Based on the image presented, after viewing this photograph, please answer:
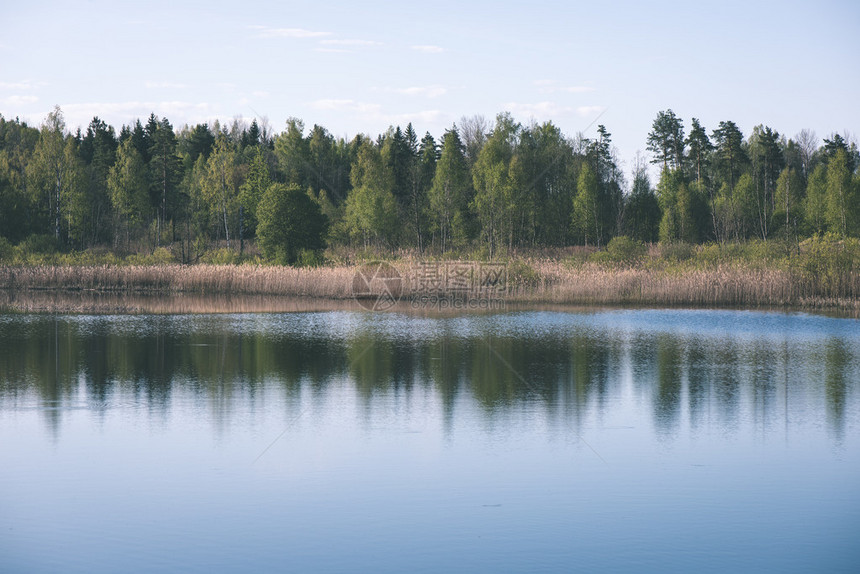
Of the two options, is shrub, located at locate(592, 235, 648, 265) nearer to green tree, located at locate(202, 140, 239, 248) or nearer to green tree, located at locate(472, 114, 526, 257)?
green tree, located at locate(472, 114, 526, 257)

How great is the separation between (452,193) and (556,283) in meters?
32.1

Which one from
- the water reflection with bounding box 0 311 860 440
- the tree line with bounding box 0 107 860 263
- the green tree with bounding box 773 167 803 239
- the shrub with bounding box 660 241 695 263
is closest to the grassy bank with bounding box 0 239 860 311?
the water reflection with bounding box 0 311 860 440

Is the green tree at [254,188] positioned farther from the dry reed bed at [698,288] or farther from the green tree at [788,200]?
the green tree at [788,200]

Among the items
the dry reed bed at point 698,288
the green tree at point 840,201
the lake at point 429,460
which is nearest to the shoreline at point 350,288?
the dry reed bed at point 698,288

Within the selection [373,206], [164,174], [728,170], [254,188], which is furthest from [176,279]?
[728,170]

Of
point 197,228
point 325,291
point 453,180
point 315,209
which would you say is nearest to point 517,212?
point 453,180

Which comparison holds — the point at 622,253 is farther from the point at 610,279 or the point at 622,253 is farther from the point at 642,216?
the point at 642,216

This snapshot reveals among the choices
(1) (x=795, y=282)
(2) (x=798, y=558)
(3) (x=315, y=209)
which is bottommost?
(2) (x=798, y=558)

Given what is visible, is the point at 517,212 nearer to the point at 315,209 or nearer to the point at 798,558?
the point at 315,209

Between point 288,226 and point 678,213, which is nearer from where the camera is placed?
point 288,226

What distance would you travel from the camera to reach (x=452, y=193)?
58.7m

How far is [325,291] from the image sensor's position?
29.8m

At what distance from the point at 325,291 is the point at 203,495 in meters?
23.0

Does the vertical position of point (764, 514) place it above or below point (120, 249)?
below
